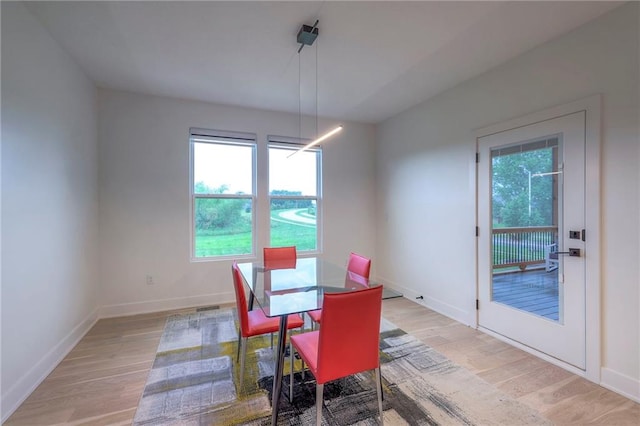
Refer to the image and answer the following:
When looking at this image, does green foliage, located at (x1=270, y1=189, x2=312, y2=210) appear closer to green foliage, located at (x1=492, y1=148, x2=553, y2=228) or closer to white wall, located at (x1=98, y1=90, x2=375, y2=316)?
white wall, located at (x1=98, y1=90, x2=375, y2=316)

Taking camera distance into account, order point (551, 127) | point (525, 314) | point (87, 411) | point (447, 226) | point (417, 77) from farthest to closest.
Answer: point (447, 226)
point (417, 77)
point (525, 314)
point (551, 127)
point (87, 411)

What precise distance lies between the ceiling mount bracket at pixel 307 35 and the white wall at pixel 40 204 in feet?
6.56

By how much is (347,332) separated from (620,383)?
6.97 feet

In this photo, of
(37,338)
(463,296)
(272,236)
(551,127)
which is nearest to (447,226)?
(463,296)

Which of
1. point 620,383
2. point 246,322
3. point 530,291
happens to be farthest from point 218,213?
point 620,383

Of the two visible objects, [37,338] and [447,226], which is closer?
[37,338]

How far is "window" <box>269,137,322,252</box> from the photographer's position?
418 cm

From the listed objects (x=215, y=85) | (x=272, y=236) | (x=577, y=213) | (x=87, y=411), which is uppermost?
(x=215, y=85)

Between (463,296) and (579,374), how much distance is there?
1.13 metres

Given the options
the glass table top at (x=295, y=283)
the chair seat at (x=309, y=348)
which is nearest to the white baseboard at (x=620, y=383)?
the glass table top at (x=295, y=283)

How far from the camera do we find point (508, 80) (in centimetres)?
270

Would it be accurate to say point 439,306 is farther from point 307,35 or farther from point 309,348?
point 307,35

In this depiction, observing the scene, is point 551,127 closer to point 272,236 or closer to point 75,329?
point 272,236

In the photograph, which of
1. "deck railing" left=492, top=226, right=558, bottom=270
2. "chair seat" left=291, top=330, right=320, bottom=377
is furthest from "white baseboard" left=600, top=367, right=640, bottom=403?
"chair seat" left=291, top=330, right=320, bottom=377
